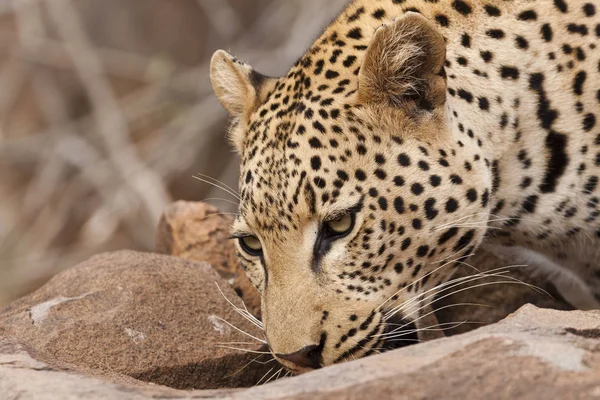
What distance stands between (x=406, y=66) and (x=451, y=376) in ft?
5.46

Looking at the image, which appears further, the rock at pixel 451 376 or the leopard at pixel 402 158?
the leopard at pixel 402 158

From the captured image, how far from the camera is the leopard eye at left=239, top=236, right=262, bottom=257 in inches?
182

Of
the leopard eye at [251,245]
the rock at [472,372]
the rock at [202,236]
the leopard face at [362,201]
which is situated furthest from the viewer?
the rock at [202,236]

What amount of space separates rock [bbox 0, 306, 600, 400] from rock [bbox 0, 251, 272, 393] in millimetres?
954

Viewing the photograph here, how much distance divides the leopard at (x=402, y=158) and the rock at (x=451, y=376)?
75 cm

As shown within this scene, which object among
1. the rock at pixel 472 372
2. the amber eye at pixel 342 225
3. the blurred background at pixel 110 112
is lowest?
the rock at pixel 472 372

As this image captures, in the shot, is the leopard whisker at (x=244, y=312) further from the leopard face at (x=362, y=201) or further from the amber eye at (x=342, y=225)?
the amber eye at (x=342, y=225)

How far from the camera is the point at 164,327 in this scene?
199 inches

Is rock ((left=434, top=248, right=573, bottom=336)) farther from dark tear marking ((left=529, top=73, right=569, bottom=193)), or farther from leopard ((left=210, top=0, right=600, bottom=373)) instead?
dark tear marking ((left=529, top=73, right=569, bottom=193))

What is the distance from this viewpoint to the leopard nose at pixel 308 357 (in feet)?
13.2

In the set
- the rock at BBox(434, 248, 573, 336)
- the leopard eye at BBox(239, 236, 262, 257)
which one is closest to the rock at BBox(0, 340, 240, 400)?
the leopard eye at BBox(239, 236, 262, 257)

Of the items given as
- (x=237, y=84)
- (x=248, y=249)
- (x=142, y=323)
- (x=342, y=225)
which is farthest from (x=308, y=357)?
(x=237, y=84)

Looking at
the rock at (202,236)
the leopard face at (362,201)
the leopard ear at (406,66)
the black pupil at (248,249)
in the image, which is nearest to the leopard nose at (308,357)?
the leopard face at (362,201)

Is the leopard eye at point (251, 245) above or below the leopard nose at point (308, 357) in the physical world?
above
